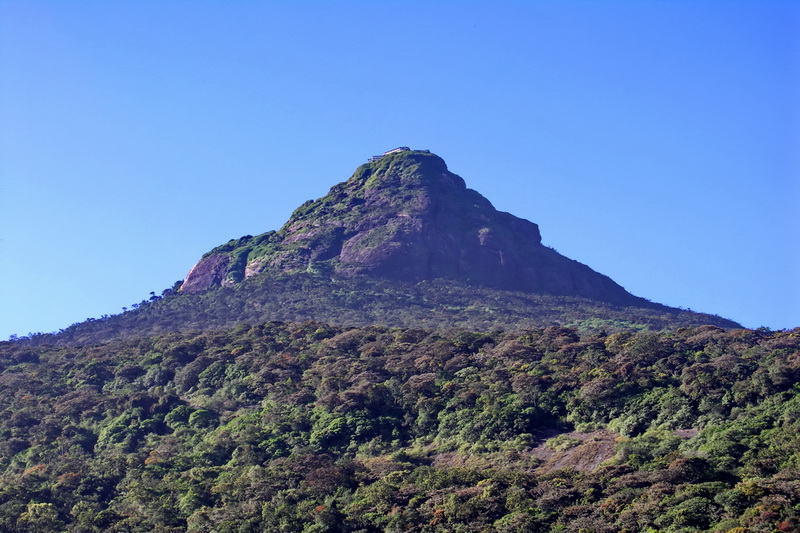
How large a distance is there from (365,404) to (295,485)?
43.3ft

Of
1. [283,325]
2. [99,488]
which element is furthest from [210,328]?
[99,488]

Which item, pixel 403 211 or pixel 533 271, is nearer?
pixel 533 271

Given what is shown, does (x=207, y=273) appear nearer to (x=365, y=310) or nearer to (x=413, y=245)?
(x=413, y=245)

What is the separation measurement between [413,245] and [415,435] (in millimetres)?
77599

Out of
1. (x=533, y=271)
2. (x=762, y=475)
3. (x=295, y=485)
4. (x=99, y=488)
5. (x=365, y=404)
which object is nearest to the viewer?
(x=762, y=475)

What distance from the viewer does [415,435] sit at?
62.0 metres

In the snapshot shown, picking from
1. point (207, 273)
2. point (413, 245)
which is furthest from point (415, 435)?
point (207, 273)

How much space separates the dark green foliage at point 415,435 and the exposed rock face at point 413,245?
165 feet

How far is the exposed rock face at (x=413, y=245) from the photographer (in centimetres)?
13638

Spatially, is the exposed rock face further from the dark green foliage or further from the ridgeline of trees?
the dark green foliage

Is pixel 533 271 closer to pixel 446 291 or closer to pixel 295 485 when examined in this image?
pixel 446 291

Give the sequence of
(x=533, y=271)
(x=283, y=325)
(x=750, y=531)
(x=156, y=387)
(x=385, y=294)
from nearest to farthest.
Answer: (x=750, y=531) < (x=156, y=387) < (x=283, y=325) < (x=385, y=294) < (x=533, y=271)

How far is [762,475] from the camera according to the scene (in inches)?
1752

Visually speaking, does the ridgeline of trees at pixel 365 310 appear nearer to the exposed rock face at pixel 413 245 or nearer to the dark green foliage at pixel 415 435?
the exposed rock face at pixel 413 245
